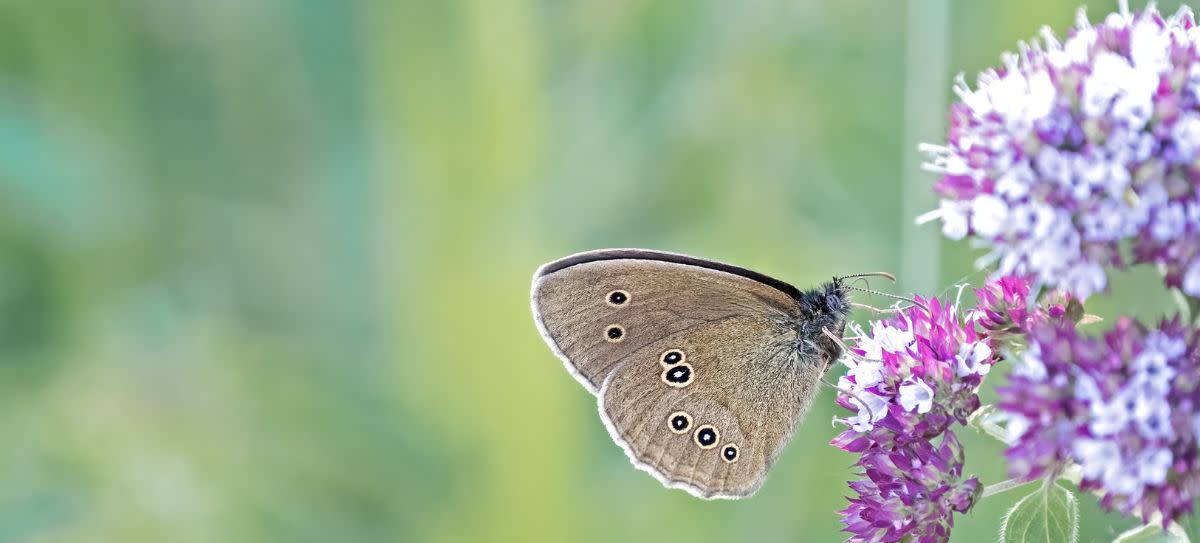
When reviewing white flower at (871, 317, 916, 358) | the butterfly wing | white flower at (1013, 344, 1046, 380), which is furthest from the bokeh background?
white flower at (1013, 344, 1046, 380)

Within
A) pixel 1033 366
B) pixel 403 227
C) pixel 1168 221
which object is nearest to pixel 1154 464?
pixel 1033 366

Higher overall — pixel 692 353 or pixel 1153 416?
pixel 692 353

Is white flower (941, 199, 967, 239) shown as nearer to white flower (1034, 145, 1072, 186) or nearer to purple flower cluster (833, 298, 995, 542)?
white flower (1034, 145, 1072, 186)

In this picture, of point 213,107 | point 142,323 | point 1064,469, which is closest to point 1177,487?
point 1064,469

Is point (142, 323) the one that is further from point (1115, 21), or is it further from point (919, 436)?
point (1115, 21)

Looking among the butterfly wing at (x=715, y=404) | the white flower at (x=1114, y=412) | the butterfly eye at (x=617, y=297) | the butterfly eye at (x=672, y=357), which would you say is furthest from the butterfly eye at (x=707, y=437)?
the white flower at (x=1114, y=412)

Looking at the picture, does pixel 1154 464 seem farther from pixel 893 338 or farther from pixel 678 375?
pixel 678 375
